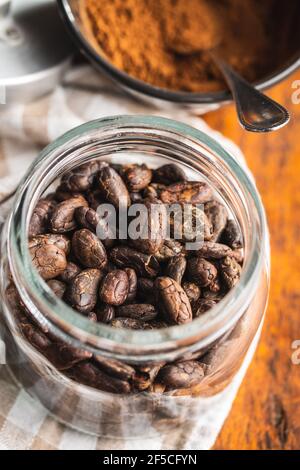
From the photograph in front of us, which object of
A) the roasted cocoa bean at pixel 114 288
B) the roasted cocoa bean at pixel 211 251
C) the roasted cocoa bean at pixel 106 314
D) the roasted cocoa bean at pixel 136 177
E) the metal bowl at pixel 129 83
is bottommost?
the roasted cocoa bean at pixel 106 314

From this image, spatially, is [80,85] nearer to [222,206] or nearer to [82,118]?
[82,118]

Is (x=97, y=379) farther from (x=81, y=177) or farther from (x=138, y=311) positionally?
(x=81, y=177)

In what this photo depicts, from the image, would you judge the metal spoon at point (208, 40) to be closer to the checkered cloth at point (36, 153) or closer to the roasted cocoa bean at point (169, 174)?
the checkered cloth at point (36, 153)

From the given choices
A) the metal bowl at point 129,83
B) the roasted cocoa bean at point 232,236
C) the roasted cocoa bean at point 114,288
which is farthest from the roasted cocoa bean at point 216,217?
the metal bowl at point 129,83

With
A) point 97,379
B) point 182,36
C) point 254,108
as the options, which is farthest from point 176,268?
point 182,36

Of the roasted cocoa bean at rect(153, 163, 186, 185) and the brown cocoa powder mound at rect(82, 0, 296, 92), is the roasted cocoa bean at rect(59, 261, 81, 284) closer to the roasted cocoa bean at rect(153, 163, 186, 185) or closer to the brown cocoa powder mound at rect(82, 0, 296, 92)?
the roasted cocoa bean at rect(153, 163, 186, 185)

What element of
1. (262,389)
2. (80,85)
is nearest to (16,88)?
(80,85)

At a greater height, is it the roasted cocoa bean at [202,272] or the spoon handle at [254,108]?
the spoon handle at [254,108]
